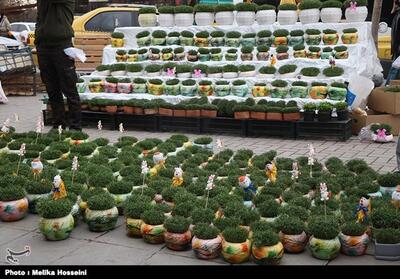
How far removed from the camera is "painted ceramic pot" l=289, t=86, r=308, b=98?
7.98 metres

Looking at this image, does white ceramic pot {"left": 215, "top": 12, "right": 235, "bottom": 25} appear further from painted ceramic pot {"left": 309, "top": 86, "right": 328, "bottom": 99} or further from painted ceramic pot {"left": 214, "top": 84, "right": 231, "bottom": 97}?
painted ceramic pot {"left": 309, "top": 86, "right": 328, "bottom": 99}

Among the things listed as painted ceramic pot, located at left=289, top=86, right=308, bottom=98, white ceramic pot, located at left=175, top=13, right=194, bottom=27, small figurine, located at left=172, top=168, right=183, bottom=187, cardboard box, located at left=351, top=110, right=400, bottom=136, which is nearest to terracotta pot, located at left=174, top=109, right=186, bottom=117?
painted ceramic pot, located at left=289, top=86, right=308, bottom=98

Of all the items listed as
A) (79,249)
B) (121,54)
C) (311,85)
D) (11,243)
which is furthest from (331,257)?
(121,54)

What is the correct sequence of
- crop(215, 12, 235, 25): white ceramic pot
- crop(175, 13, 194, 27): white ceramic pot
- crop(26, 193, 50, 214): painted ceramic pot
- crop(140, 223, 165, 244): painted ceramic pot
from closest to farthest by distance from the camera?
1. crop(140, 223, 165, 244): painted ceramic pot
2. crop(26, 193, 50, 214): painted ceramic pot
3. crop(215, 12, 235, 25): white ceramic pot
4. crop(175, 13, 194, 27): white ceramic pot

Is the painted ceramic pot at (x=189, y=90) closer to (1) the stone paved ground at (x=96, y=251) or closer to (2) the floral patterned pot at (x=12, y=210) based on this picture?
(1) the stone paved ground at (x=96, y=251)

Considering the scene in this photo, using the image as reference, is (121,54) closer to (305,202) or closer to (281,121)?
(281,121)

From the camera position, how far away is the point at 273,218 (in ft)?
13.0

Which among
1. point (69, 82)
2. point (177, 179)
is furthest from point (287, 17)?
point (177, 179)

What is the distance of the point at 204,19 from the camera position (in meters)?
9.72

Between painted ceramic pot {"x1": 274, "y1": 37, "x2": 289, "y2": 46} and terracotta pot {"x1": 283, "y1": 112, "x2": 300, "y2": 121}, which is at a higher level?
painted ceramic pot {"x1": 274, "y1": 37, "x2": 289, "y2": 46}

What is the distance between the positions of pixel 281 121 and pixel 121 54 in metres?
3.65

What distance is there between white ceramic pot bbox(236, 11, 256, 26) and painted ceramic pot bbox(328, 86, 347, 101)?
2393 mm

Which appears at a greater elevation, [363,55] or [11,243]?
[363,55]

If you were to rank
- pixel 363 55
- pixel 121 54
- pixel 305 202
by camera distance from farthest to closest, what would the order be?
pixel 121 54
pixel 363 55
pixel 305 202
